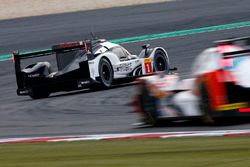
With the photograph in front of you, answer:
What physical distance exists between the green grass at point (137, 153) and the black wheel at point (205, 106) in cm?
114

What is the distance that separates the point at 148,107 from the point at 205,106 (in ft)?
4.54

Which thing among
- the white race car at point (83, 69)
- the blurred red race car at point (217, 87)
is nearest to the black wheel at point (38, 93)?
the white race car at point (83, 69)

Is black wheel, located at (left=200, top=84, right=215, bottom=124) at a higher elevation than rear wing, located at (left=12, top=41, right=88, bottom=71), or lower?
lower

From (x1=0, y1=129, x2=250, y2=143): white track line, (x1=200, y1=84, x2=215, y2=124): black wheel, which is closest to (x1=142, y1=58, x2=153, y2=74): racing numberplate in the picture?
(x1=0, y1=129, x2=250, y2=143): white track line

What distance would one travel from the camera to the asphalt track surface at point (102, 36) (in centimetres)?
1395

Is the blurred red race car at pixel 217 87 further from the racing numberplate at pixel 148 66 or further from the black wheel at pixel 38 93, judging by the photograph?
the racing numberplate at pixel 148 66

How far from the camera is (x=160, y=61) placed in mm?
21328

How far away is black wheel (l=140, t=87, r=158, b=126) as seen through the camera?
12.6m

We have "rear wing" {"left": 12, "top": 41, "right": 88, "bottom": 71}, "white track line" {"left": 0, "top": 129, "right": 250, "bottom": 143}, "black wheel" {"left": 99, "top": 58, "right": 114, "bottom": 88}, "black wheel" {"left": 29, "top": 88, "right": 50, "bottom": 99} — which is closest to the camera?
"white track line" {"left": 0, "top": 129, "right": 250, "bottom": 143}

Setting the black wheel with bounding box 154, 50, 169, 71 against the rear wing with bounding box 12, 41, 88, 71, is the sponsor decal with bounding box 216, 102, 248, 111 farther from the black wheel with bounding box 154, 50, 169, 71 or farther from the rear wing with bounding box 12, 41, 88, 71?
the black wheel with bounding box 154, 50, 169, 71

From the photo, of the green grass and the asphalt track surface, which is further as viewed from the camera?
the asphalt track surface

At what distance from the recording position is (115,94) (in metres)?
18.6

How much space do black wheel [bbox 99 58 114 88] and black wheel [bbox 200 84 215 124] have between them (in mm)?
8830

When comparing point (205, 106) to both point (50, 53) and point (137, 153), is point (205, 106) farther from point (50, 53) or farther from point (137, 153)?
point (50, 53)
